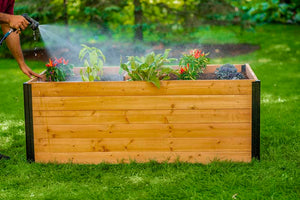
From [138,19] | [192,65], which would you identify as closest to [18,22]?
[192,65]

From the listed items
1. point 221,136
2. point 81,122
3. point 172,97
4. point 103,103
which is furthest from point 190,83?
point 81,122

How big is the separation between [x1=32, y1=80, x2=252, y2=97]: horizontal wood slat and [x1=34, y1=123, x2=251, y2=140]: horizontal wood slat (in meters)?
0.21

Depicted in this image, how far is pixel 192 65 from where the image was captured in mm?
3043

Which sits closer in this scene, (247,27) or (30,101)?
(30,101)

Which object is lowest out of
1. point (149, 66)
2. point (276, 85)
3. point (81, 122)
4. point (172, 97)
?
point (276, 85)

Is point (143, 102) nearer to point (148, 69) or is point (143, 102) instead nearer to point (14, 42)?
point (148, 69)

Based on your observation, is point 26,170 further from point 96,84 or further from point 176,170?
point 176,170

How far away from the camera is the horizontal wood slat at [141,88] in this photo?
104 inches

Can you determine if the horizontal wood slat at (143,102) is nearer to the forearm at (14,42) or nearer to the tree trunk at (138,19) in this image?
the forearm at (14,42)

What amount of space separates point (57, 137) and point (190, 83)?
0.94 m

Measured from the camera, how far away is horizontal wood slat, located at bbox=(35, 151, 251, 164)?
107 inches

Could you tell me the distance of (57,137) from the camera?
275 centimetres

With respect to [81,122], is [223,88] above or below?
above

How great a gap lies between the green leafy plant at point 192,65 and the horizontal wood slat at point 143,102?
0.30m
